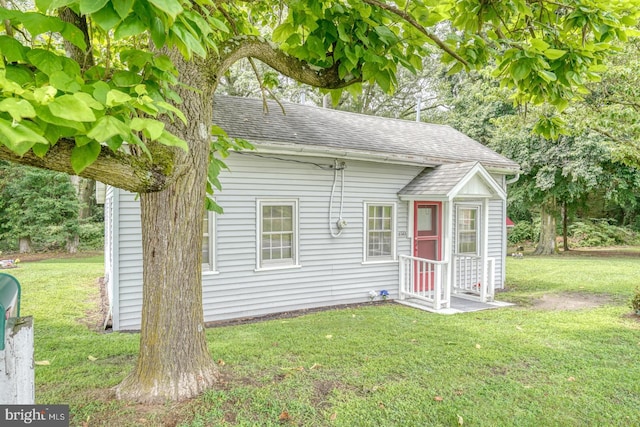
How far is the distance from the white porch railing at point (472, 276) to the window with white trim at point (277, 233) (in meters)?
3.76

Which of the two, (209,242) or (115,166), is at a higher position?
(115,166)

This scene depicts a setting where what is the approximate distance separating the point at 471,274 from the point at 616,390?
4.80 meters

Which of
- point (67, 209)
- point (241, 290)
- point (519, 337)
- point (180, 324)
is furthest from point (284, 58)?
point (67, 209)

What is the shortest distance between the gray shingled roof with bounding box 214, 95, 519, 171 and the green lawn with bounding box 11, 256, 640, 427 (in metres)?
3.12

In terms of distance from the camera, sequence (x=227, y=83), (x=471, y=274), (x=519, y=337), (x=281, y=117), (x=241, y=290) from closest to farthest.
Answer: (x=519, y=337) < (x=241, y=290) < (x=281, y=117) < (x=471, y=274) < (x=227, y=83)

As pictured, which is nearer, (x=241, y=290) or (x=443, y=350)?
(x=443, y=350)

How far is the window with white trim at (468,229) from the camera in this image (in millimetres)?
9047

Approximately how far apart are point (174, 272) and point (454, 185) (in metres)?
5.64

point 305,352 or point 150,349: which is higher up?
point 150,349

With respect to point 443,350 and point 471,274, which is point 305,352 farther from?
point 471,274

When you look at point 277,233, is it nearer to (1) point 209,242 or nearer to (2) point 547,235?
(1) point 209,242

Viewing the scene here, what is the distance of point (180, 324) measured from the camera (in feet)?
10.6

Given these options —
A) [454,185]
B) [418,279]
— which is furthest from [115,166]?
[418,279]

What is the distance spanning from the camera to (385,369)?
4145mm
